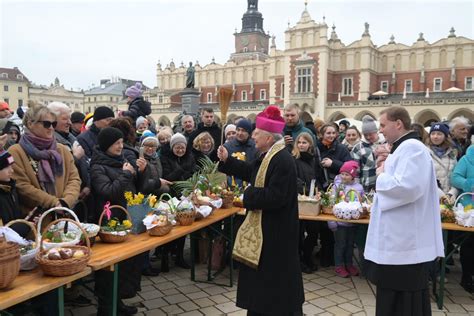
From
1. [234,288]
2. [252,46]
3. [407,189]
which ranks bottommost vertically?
[234,288]

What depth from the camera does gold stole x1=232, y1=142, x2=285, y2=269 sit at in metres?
3.11

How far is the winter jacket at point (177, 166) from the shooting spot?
17.5ft

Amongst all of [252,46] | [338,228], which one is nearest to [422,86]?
[252,46]

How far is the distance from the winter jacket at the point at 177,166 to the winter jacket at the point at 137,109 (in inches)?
58.0

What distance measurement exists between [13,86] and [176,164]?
79458 millimetres

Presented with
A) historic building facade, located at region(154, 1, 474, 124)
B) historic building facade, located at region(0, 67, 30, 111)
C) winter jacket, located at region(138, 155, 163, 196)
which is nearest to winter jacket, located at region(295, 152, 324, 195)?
winter jacket, located at region(138, 155, 163, 196)

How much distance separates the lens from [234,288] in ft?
15.9

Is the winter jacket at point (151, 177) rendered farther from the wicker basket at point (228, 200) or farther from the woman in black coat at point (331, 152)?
the woman in black coat at point (331, 152)

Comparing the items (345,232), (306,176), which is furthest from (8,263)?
(345,232)

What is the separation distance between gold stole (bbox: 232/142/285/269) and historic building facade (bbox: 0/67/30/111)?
7790 cm

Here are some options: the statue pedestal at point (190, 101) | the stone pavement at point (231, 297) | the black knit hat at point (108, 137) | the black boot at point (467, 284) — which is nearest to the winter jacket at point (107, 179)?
the black knit hat at point (108, 137)

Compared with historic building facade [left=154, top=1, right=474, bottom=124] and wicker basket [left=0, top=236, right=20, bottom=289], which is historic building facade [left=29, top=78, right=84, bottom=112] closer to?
historic building facade [left=154, top=1, right=474, bottom=124]

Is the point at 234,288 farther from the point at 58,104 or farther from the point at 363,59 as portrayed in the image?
the point at 363,59

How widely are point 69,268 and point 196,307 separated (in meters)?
2.04
